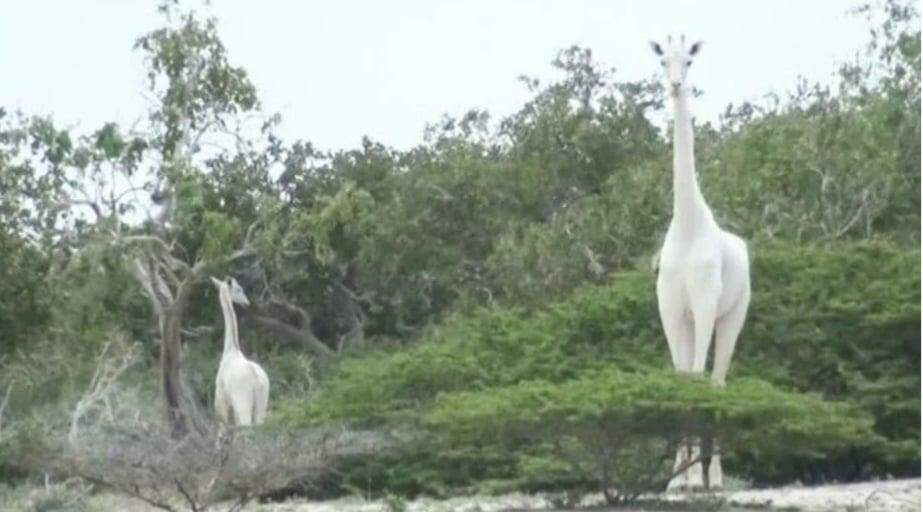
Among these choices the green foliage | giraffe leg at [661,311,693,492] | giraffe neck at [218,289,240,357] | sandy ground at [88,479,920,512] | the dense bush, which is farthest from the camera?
giraffe neck at [218,289,240,357]

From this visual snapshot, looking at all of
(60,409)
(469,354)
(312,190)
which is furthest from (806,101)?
(469,354)

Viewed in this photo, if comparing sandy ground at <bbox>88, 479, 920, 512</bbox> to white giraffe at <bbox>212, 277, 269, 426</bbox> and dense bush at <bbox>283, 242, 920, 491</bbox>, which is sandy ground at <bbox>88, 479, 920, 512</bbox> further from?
white giraffe at <bbox>212, 277, 269, 426</bbox>

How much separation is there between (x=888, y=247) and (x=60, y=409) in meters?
13.1

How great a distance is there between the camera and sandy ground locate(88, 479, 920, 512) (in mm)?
14586

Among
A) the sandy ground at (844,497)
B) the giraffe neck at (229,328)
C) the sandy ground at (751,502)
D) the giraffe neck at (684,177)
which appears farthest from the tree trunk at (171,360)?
the sandy ground at (844,497)

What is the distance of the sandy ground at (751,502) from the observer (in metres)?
14.6

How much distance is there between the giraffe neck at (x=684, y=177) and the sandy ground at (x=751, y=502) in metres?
1.92

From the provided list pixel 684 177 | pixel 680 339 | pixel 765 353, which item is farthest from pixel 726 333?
pixel 765 353

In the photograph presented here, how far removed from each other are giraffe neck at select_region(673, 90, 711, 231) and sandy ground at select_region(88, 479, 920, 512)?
192cm

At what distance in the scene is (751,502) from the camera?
48.8ft

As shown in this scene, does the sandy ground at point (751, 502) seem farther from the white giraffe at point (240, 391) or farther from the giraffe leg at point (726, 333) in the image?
the white giraffe at point (240, 391)

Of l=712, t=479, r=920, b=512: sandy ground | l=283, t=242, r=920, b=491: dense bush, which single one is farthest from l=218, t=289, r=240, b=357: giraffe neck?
l=712, t=479, r=920, b=512: sandy ground

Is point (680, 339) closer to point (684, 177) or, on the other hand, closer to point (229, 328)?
point (684, 177)

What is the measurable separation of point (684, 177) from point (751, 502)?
2.49m
